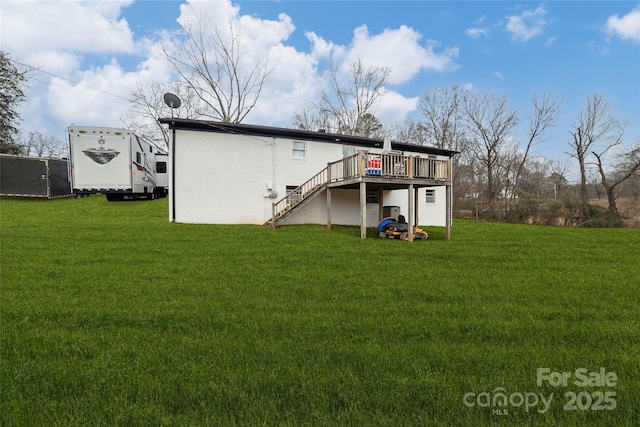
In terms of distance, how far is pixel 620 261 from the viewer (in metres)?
8.08

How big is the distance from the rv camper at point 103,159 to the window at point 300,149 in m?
7.57

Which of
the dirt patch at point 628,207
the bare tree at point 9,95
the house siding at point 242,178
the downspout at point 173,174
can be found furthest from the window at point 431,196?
the bare tree at point 9,95

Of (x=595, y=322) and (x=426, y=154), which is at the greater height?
(x=426, y=154)

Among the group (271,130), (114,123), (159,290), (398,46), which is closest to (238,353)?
(159,290)

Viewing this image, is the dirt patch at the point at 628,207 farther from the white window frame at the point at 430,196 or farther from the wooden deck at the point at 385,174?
the wooden deck at the point at 385,174

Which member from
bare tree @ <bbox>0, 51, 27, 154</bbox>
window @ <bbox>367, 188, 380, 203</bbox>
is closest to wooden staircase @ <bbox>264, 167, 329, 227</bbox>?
window @ <bbox>367, 188, 380, 203</bbox>

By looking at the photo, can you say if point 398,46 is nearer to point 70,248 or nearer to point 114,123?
point 70,248

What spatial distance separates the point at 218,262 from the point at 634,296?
26.0 feet

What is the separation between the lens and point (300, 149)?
15.5 metres

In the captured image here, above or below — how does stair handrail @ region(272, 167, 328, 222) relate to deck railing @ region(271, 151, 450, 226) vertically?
below

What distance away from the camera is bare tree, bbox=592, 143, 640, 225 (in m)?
26.1

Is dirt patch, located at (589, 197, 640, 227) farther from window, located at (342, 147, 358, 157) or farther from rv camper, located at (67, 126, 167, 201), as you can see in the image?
rv camper, located at (67, 126, 167, 201)

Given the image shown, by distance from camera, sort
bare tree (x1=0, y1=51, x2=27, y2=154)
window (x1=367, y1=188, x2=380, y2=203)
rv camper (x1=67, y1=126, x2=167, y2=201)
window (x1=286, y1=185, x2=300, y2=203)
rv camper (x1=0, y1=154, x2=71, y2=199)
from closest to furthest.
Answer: rv camper (x1=67, y1=126, x2=167, y2=201), window (x1=286, y1=185, x2=300, y2=203), window (x1=367, y1=188, x2=380, y2=203), rv camper (x1=0, y1=154, x2=71, y2=199), bare tree (x1=0, y1=51, x2=27, y2=154)

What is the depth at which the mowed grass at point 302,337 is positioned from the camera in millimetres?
2471
